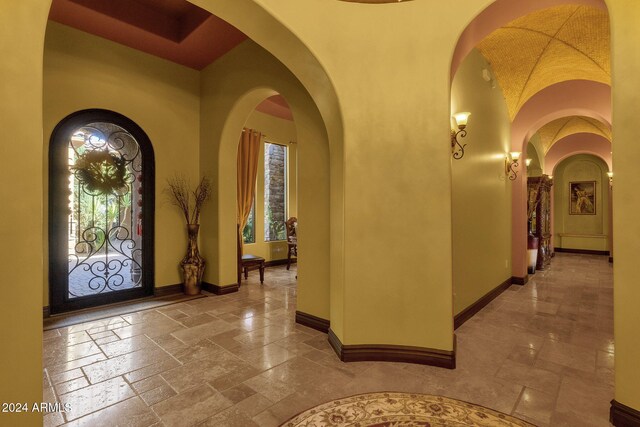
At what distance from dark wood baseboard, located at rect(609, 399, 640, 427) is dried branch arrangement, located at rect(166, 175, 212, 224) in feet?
17.4

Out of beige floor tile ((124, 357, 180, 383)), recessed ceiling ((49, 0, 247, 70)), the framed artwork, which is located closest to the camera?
beige floor tile ((124, 357, 180, 383))

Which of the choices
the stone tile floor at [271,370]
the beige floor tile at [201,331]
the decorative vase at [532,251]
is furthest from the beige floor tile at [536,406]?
the decorative vase at [532,251]

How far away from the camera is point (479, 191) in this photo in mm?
4418

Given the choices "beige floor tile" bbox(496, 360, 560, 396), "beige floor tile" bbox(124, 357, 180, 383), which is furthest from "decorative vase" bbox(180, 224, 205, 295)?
"beige floor tile" bbox(496, 360, 560, 396)

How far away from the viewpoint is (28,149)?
4.83 feet

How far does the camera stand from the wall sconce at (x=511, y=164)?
5700 mm

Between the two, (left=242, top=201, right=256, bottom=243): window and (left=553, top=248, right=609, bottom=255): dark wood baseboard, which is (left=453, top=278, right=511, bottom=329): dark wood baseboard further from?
(left=553, top=248, right=609, bottom=255): dark wood baseboard

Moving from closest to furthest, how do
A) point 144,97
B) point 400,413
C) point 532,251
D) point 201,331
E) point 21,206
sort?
point 21,206
point 400,413
point 201,331
point 144,97
point 532,251

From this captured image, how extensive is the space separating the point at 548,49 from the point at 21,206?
5944 millimetres

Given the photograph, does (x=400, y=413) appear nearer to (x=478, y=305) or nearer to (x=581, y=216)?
(x=478, y=305)

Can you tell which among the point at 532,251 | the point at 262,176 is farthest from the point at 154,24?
the point at 532,251

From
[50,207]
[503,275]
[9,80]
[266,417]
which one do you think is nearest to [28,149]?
[9,80]

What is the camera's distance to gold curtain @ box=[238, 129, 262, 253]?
21.7 feet

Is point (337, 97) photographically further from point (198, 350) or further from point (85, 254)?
point (85, 254)
